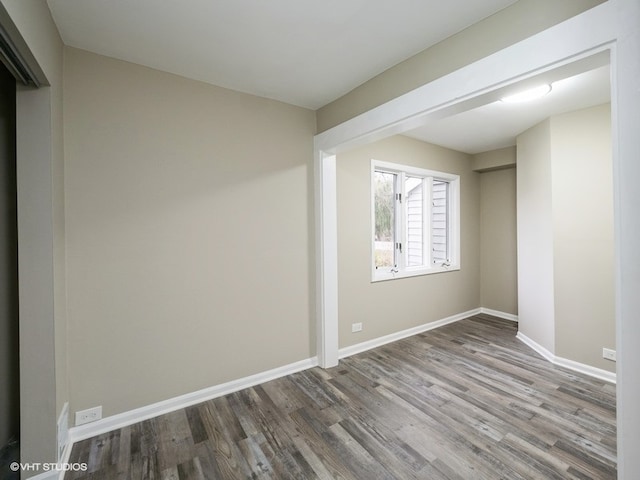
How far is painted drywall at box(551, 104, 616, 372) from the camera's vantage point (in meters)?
2.80

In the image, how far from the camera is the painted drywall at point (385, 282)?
3340mm

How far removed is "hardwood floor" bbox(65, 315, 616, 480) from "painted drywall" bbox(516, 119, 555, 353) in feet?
2.02

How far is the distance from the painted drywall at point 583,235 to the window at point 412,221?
4.84 ft

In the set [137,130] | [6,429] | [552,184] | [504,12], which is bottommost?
[6,429]

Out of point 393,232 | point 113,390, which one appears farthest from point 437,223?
point 113,390

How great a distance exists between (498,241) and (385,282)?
236 cm

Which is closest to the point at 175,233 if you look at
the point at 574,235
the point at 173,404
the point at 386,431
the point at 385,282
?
the point at 173,404

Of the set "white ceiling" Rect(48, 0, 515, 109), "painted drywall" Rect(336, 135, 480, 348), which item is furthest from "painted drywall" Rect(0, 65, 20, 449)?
"painted drywall" Rect(336, 135, 480, 348)

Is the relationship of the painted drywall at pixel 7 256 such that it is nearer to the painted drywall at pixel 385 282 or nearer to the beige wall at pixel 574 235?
the painted drywall at pixel 385 282

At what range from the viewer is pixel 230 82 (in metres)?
2.45

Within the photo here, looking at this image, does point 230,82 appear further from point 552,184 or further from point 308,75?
point 552,184

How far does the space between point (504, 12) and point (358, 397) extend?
282 centimetres

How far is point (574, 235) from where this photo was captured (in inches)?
118

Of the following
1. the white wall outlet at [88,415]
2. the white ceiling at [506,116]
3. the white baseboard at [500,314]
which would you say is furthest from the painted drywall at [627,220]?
the white baseboard at [500,314]
